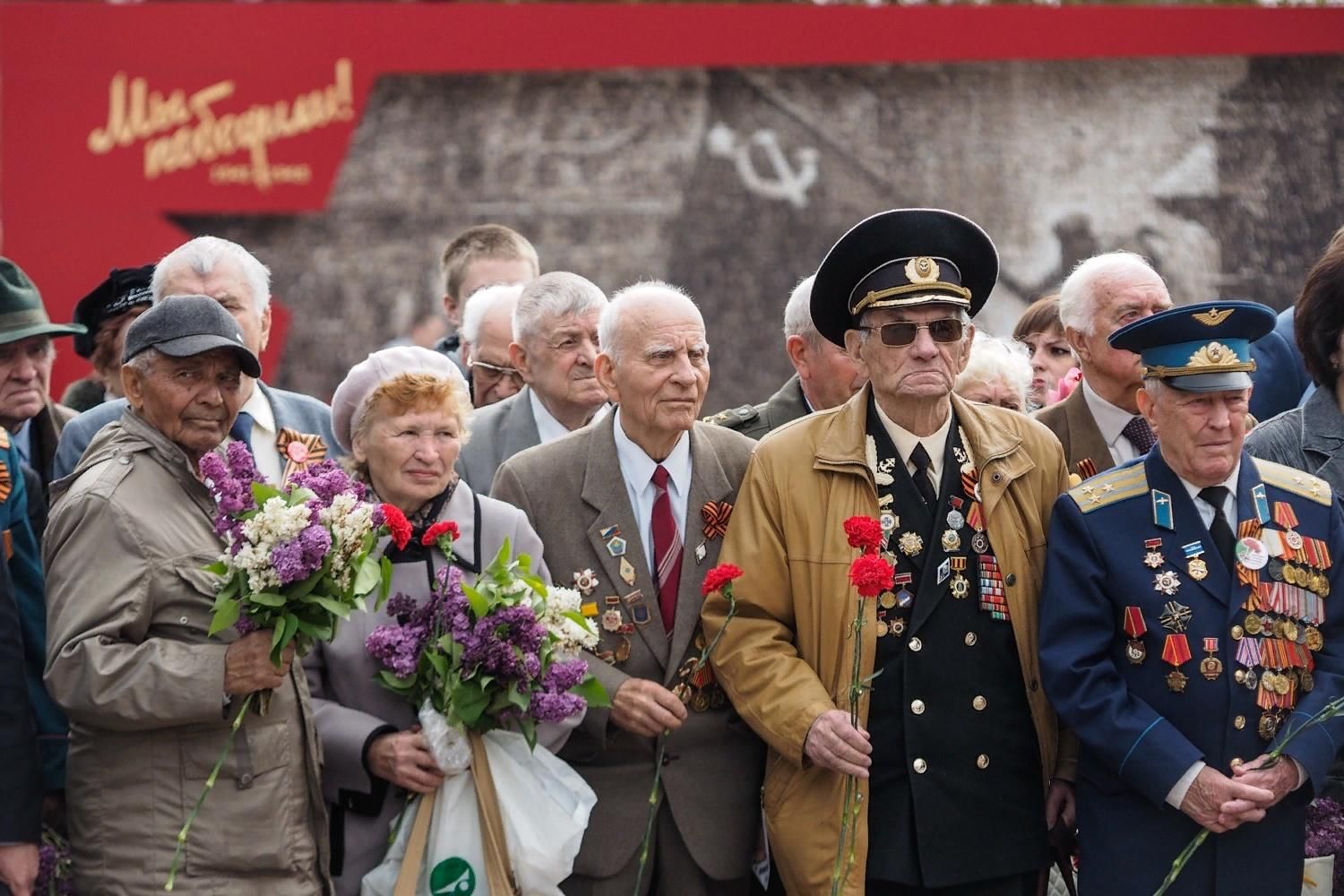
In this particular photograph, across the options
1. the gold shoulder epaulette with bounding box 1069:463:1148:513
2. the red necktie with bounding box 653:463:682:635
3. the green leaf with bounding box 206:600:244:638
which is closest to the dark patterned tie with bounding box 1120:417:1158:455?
the gold shoulder epaulette with bounding box 1069:463:1148:513

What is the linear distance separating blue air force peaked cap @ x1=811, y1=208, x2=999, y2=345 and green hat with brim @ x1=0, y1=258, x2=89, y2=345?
2378 millimetres

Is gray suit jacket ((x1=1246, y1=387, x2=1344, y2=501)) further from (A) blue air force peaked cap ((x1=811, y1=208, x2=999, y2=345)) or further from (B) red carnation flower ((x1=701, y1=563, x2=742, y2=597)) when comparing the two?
(B) red carnation flower ((x1=701, y1=563, x2=742, y2=597))

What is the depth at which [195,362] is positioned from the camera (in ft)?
13.5

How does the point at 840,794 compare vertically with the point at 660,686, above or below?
below

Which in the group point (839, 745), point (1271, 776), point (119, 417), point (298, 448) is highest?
point (119, 417)

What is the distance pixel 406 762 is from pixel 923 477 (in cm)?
162

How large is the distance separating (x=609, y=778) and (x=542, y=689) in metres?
0.52

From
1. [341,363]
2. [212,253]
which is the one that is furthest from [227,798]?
[341,363]

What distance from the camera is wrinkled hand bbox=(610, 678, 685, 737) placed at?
13.8 feet

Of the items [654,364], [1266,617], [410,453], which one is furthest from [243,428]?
[1266,617]

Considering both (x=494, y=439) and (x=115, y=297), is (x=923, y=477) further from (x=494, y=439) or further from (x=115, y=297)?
(x=115, y=297)

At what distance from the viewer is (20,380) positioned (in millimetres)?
4863

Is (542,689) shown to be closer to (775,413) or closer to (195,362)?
(195,362)

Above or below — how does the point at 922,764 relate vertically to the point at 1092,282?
below
